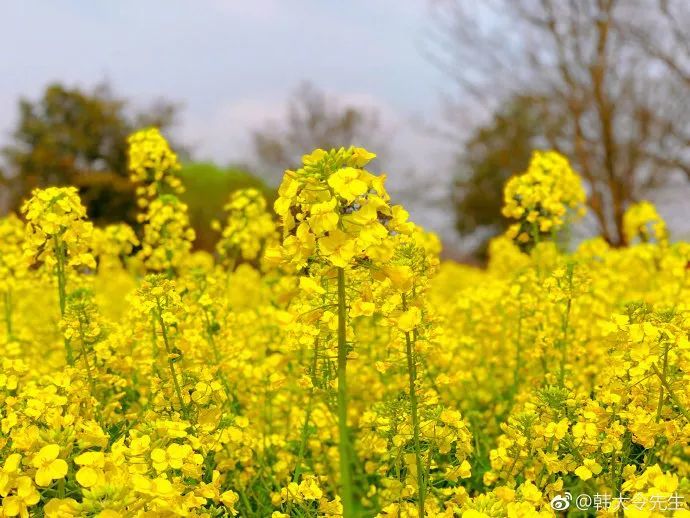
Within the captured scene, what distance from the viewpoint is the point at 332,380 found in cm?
266

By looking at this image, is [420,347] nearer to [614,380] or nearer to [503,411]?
[614,380]

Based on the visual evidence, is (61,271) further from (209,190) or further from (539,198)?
(209,190)

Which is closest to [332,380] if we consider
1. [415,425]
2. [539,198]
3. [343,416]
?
[415,425]

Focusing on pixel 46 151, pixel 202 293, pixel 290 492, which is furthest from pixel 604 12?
pixel 290 492

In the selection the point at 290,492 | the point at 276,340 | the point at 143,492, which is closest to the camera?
the point at 143,492

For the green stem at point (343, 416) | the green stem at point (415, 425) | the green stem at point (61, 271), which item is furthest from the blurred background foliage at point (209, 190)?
the green stem at point (343, 416)

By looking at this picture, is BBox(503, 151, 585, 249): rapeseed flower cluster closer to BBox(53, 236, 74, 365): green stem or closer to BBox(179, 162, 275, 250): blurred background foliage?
BBox(53, 236, 74, 365): green stem

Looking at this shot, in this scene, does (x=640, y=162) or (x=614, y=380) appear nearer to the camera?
(x=614, y=380)

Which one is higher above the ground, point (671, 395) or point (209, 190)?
point (209, 190)

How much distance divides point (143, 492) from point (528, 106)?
69.0 feet

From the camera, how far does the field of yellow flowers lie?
77.1 inches

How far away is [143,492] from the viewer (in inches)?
72.4

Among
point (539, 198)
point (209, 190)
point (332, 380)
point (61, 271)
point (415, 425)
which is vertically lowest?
point (415, 425)

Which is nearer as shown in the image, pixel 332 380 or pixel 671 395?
pixel 671 395
